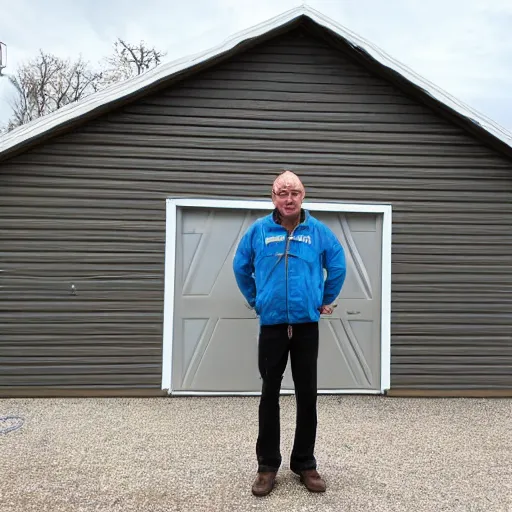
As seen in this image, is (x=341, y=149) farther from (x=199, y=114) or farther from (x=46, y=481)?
(x=46, y=481)

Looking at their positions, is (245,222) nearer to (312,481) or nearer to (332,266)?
(332,266)

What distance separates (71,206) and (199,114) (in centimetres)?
157

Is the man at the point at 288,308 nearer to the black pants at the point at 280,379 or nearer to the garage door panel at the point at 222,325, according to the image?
the black pants at the point at 280,379

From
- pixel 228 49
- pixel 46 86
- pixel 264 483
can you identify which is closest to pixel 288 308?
pixel 264 483

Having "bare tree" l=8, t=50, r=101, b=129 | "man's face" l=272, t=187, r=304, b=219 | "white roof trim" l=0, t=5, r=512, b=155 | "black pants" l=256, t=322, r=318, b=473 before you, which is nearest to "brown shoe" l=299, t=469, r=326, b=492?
"black pants" l=256, t=322, r=318, b=473

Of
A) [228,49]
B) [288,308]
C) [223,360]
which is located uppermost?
[228,49]

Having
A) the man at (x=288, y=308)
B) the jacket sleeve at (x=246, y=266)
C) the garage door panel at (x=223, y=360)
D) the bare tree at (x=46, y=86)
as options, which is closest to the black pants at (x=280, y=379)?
the man at (x=288, y=308)

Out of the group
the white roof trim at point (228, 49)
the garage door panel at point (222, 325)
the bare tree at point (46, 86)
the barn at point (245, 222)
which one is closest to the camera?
the white roof trim at point (228, 49)

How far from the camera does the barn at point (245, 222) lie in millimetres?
5266

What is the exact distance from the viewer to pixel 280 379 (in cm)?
314

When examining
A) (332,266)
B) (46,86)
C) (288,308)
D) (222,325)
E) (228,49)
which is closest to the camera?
(288,308)

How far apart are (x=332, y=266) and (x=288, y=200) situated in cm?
51

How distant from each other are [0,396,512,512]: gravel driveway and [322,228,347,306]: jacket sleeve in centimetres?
118

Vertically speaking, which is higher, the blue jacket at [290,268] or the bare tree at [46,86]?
A: the bare tree at [46,86]
